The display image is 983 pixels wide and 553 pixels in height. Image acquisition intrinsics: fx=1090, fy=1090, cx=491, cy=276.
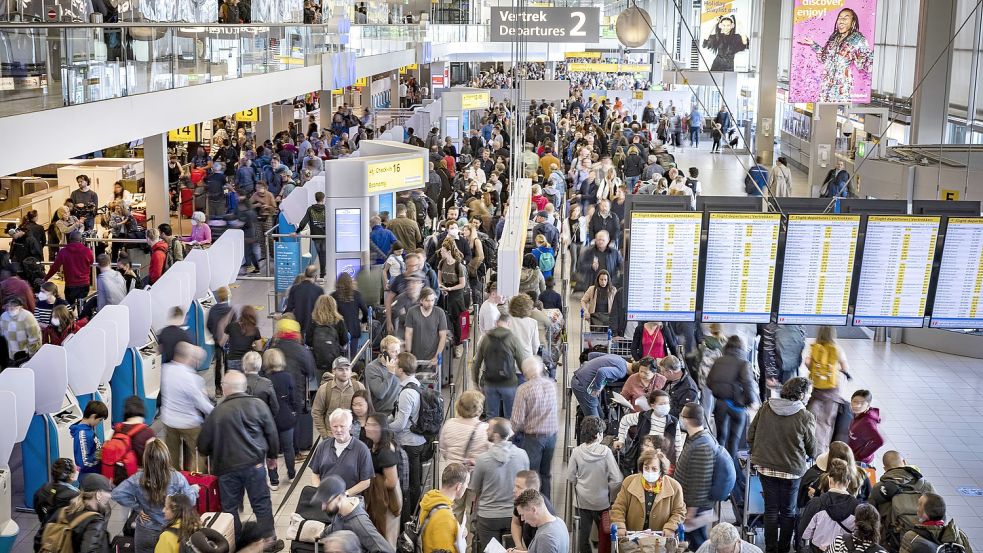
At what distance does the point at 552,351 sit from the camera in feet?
35.0

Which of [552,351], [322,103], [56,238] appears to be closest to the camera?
[552,351]

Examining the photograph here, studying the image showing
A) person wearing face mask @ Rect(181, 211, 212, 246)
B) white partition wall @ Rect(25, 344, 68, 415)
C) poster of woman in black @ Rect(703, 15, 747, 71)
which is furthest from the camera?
poster of woman in black @ Rect(703, 15, 747, 71)

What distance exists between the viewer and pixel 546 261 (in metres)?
13.5

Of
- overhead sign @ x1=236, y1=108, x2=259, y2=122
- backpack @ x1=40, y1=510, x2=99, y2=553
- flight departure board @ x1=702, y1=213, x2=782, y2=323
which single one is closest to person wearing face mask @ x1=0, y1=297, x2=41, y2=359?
backpack @ x1=40, y1=510, x2=99, y2=553

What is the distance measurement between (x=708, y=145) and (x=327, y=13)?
16.8 meters

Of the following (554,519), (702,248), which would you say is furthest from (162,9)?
(554,519)

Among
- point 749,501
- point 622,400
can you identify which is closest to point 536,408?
point 622,400

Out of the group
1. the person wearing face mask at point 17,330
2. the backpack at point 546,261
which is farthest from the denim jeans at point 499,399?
the backpack at point 546,261

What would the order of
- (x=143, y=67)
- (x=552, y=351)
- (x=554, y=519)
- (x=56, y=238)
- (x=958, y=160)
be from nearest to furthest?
(x=554, y=519), (x=552, y=351), (x=143, y=67), (x=958, y=160), (x=56, y=238)

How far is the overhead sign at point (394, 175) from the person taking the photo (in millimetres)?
13633

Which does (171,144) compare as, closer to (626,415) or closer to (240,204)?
(240,204)

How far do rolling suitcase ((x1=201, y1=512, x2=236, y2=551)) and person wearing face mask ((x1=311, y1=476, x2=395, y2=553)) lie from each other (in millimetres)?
567

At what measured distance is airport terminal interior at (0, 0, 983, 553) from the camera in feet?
21.4

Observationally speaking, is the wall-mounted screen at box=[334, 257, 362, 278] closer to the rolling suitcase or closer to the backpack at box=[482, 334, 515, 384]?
the backpack at box=[482, 334, 515, 384]
